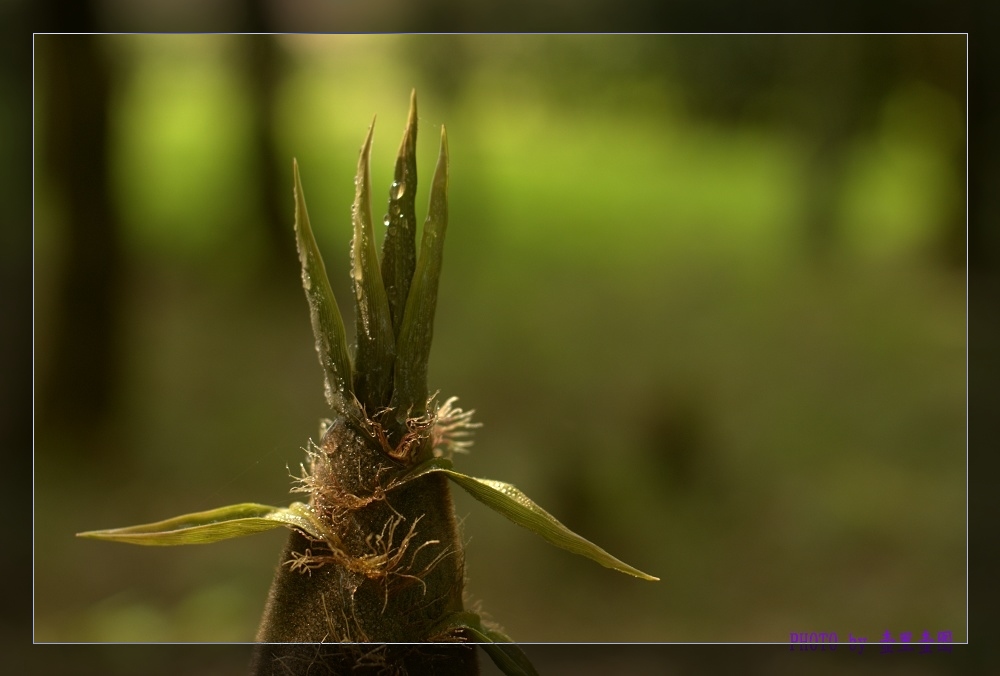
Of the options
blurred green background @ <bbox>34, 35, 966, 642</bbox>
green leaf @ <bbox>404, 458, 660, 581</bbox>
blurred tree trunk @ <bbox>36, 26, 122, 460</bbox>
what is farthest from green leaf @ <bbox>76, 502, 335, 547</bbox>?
blurred tree trunk @ <bbox>36, 26, 122, 460</bbox>

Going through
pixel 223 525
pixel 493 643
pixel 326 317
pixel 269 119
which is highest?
pixel 269 119

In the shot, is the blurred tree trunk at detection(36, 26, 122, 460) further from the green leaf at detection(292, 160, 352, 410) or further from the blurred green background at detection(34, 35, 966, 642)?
the green leaf at detection(292, 160, 352, 410)

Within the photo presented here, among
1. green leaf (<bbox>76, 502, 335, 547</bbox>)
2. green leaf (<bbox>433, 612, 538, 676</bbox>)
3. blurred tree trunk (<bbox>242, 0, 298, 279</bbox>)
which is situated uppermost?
blurred tree trunk (<bbox>242, 0, 298, 279</bbox>)

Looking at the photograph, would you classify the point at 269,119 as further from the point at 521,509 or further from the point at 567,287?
the point at 521,509

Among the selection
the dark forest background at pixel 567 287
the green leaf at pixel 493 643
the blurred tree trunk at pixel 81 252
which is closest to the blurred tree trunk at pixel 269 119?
the dark forest background at pixel 567 287

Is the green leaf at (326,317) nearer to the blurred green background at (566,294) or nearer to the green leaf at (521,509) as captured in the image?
the green leaf at (521,509)

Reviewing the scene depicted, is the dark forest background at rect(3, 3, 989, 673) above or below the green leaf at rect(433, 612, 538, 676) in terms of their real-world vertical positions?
above

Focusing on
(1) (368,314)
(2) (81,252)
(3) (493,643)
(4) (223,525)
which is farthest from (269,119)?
(3) (493,643)
